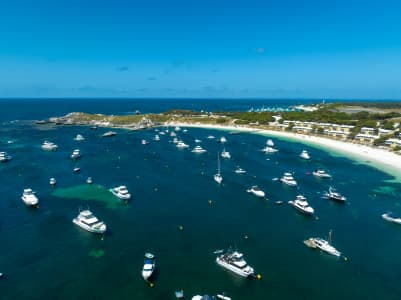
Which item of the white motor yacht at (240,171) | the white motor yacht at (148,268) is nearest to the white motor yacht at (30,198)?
the white motor yacht at (148,268)

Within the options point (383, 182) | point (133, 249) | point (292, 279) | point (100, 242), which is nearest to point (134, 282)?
point (133, 249)

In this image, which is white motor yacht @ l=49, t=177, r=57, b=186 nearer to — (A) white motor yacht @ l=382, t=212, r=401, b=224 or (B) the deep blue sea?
(B) the deep blue sea

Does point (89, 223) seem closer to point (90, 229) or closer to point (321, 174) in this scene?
point (90, 229)

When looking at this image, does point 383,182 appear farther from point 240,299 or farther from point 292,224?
point 240,299

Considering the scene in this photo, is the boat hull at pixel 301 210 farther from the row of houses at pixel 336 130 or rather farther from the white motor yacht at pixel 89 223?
the row of houses at pixel 336 130

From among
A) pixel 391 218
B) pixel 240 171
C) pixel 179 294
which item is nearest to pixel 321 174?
pixel 240 171

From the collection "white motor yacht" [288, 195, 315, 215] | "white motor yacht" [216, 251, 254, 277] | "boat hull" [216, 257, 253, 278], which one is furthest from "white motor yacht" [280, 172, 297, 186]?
"boat hull" [216, 257, 253, 278]
